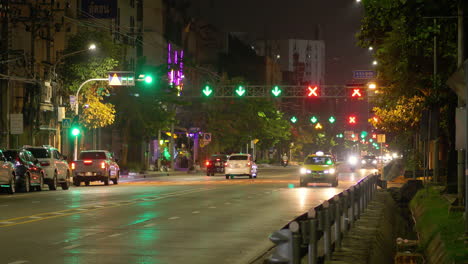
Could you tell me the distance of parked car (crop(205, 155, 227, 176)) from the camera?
68562 millimetres

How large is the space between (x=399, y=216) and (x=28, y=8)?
37119 mm

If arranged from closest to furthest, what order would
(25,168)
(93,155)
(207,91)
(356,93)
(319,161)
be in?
(25,168)
(319,161)
(93,155)
(356,93)
(207,91)

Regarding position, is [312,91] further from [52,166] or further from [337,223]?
→ [337,223]

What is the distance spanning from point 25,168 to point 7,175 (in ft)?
6.86

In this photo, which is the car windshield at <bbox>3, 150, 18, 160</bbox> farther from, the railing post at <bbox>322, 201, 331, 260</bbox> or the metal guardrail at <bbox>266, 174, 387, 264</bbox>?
the railing post at <bbox>322, 201, 331, 260</bbox>

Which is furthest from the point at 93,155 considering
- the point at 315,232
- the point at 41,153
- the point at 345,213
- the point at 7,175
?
the point at 315,232

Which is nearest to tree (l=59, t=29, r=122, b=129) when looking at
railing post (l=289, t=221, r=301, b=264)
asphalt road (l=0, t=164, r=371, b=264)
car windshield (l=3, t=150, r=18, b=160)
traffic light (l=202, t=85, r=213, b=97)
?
traffic light (l=202, t=85, r=213, b=97)

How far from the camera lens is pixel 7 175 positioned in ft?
121

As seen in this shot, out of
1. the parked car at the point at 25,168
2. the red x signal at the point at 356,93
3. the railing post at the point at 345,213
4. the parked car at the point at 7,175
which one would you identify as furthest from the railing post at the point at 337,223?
the red x signal at the point at 356,93

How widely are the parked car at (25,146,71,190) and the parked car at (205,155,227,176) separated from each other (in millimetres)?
25233

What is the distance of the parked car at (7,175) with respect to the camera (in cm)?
3638

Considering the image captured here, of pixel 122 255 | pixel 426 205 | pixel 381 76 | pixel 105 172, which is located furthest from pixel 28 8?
pixel 122 255

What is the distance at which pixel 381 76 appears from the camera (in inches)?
1490

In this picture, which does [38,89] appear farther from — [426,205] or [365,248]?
[365,248]
